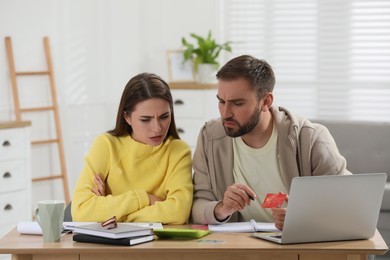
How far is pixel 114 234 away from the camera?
7.91ft

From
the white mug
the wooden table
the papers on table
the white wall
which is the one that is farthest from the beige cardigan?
the white wall

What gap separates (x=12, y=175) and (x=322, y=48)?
2.82 meters

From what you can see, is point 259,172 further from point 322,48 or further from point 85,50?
point 322,48

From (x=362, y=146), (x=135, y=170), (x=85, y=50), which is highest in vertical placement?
(x=85, y=50)

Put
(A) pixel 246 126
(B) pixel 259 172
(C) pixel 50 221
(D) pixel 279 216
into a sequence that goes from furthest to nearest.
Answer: (B) pixel 259 172 → (A) pixel 246 126 → (D) pixel 279 216 → (C) pixel 50 221

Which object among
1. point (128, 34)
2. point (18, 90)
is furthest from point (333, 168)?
point (128, 34)

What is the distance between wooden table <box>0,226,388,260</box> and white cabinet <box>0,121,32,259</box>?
2.57 metres

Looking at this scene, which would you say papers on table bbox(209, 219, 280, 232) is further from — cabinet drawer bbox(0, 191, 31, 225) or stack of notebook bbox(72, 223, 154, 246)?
cabinet drawer bbox(0, 191, 31, 225)

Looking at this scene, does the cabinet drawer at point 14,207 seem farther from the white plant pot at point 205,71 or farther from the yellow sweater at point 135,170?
the yellow sweater at point 135,170

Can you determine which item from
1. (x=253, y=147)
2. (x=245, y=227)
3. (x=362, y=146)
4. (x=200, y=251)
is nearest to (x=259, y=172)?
(x=253, y=147)

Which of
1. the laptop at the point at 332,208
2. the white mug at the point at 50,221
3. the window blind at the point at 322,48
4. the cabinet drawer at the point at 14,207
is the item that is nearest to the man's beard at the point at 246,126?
the laptop at the point at 332,208

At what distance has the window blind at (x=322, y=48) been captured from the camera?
627 cm

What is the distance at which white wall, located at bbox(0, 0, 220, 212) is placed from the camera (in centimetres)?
580

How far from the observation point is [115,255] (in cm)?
242
